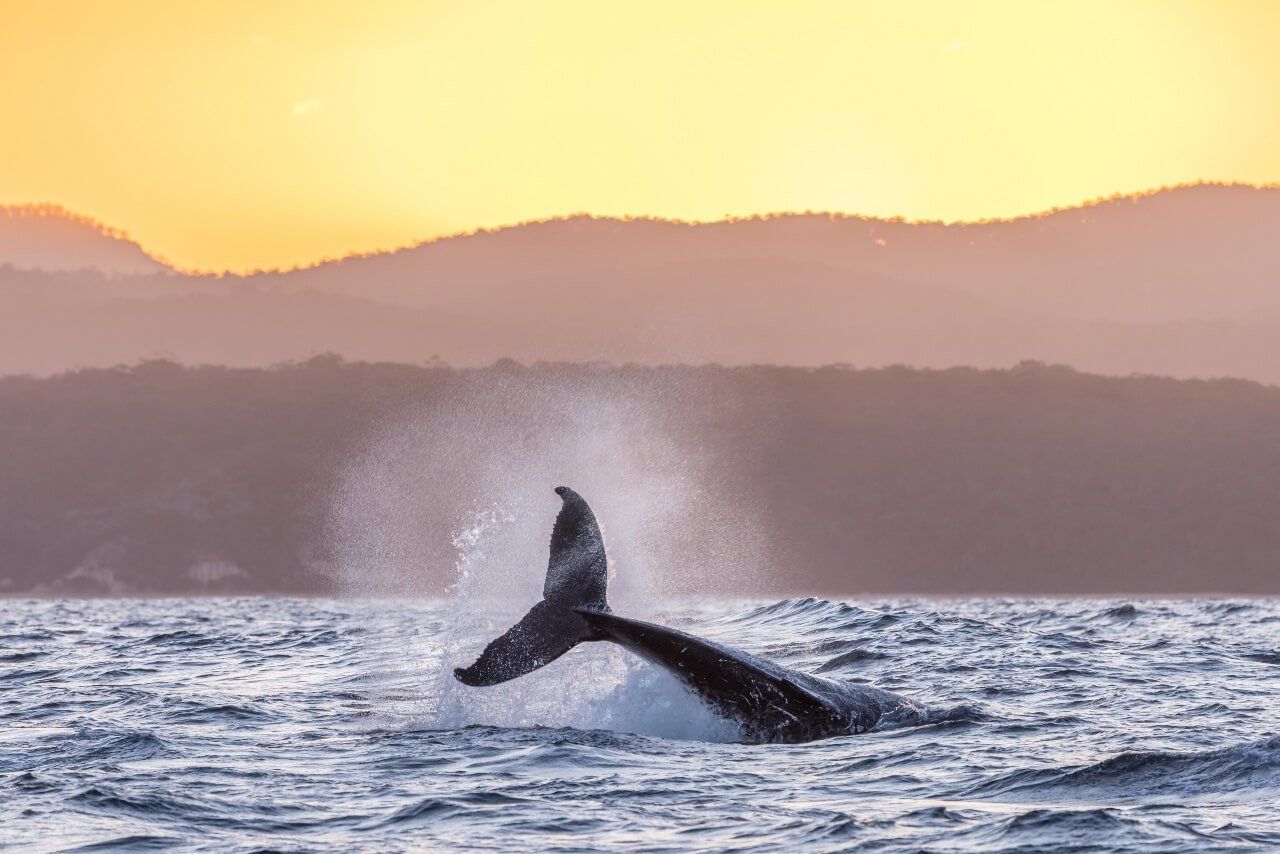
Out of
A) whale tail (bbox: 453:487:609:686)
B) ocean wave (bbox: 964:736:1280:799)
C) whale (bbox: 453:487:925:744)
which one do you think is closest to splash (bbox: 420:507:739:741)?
whale (bbox: 453:487:925:744)

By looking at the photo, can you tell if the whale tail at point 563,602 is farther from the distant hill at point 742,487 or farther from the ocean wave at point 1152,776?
the distant hill at point 742,487

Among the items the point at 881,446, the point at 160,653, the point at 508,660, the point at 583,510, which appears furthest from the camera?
the point at 881,446

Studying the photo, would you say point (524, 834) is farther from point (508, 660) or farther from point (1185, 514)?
point (1185, 514)

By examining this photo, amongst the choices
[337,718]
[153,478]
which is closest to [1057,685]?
[337,718]

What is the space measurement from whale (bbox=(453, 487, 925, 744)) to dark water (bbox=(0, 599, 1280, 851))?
348mm

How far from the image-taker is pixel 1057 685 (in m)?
21.8

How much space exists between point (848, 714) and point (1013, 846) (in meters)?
5.09

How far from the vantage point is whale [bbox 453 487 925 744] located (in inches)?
658

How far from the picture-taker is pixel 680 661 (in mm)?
17094

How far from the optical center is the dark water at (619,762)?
1285 centimetres

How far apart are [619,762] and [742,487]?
178506 millimetres

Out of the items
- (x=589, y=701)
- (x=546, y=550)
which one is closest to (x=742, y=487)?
(x=546, y=550)

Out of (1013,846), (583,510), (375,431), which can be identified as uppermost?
(375,431)

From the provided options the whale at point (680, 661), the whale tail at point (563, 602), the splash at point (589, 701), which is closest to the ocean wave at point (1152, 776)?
the whale at point (680, 661)
